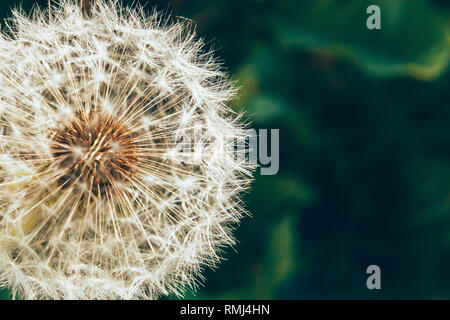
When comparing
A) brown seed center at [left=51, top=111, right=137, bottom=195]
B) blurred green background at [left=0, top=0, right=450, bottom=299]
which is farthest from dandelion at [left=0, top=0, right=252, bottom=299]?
blurred green background at [left=0, top=0, right=450, bottom=299]

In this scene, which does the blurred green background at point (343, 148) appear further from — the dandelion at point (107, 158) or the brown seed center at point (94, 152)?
the brown seed center at point (94, 152)

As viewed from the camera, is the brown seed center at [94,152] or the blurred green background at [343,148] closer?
the brown seed center at [94,152]

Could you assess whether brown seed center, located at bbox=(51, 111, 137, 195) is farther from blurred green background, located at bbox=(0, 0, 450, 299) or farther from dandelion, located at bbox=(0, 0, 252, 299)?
blurred green background, located at bbox=(0, 0, 450, 299)

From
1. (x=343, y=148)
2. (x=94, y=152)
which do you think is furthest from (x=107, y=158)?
(x=343, y=148)

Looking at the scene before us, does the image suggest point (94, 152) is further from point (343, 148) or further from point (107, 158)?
point (343, 148)

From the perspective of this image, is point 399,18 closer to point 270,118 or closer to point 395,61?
point 395,61

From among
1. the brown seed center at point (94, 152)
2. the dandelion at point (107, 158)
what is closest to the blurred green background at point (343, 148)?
the dandelion at point (107, 158)

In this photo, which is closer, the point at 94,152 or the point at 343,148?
the point at 94,152

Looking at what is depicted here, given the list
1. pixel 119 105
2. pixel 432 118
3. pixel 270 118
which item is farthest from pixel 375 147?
pixel 119 105
